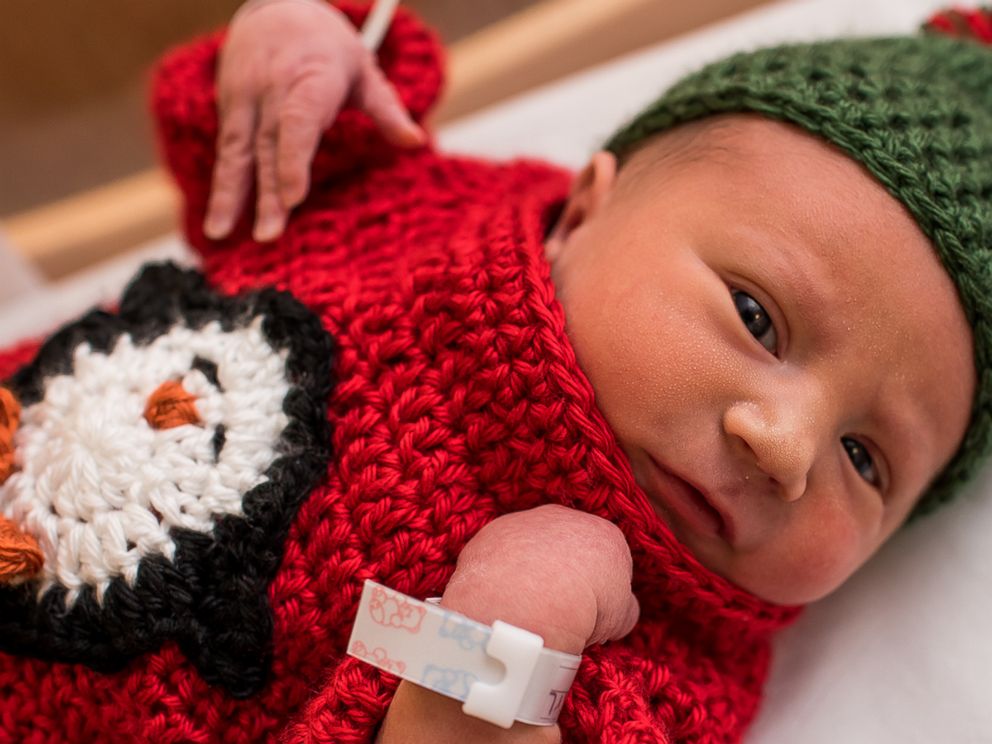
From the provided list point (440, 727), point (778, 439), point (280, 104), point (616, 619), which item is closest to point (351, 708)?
point (440, 727)

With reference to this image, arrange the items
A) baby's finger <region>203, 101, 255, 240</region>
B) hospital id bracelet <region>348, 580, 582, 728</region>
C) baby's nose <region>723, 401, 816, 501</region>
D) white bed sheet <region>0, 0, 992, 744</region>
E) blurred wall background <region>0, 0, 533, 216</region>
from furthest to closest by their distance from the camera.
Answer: blurred wall background <region>0, 0, 533, 216</region> < baby's finger <region>203, 101, 255, 240</region> < white bed sheet <region>0, 0, 992, 744</region> < baby's nose <region>723, 401, 816, 501</region> < hospital id bracelet <region>348, 580, 582, 728</region>

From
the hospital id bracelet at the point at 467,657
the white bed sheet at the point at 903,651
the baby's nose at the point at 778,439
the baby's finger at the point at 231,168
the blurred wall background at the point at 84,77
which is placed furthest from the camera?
the blurred wall background at the point at 84,77

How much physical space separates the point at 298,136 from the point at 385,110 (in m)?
0.11

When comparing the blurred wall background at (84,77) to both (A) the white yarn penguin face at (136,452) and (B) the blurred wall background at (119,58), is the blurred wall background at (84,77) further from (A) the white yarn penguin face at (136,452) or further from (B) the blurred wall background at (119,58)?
(A) the white yarn penguin face at (136,452)

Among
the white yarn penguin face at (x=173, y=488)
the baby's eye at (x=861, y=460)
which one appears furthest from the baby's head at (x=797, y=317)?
the white yarn penguin face at (x=173, y=488)

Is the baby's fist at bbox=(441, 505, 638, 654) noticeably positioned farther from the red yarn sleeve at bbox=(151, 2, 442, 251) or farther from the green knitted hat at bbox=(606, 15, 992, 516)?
A: the red yarn sleeve at bbox=(151, 2, 442, 251)

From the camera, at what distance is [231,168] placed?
966 mm

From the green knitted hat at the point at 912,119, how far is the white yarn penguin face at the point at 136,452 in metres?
0.45

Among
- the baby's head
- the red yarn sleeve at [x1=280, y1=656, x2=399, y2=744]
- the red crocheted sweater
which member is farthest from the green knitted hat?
the red yarn sleeve at [x1=280, y1=656, x2=399, y2=744]

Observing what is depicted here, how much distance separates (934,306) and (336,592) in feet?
1.71

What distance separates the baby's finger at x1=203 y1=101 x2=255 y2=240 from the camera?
0.97 m

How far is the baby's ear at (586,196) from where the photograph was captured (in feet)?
2.88

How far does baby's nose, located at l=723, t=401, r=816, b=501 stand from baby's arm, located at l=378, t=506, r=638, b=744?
5.0 inches

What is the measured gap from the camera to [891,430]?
766 mm
